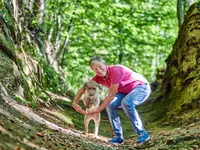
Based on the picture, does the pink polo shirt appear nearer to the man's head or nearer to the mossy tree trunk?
the man's head

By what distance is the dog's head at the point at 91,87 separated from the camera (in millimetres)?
7141

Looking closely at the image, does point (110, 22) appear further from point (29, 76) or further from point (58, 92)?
point (29, 76)

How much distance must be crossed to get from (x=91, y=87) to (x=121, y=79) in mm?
1065

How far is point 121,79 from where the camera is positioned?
6.48 meters

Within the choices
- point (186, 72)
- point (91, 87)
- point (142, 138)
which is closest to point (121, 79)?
point (91, 87)

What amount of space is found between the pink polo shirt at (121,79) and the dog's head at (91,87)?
0.31m

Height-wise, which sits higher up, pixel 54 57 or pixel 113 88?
pixel 113 88

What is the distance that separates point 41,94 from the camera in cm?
1122

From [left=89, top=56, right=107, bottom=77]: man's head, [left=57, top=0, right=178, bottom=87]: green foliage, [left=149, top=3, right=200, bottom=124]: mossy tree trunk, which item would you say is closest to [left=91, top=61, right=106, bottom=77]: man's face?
[left=89, top=56, right=107, bottom=77]: man's head

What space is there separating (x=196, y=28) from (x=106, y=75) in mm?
8288

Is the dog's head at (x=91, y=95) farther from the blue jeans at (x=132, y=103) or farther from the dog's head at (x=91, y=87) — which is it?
the blue jeans at (x=132, y=103)

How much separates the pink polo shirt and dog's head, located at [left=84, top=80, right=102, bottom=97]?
12.1 inches

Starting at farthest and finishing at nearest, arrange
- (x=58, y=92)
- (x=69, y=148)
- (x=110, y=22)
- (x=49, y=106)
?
(x=110, y=22), (x=58, y=92), (x=49, y=106), (x=69, y=148)

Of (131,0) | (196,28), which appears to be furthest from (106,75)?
(131,0)
